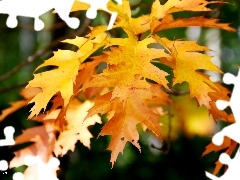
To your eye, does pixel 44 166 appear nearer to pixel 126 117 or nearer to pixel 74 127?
pixel 74 127

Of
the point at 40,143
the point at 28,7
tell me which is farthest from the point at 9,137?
the point at 28,7

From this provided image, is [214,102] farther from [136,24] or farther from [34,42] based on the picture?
[34,42]

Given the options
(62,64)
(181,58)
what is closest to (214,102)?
(181,58)

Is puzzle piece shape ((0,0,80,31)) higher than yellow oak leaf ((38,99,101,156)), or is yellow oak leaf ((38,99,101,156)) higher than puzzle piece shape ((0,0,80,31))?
puzzle piece shape ((0,0,80,31))

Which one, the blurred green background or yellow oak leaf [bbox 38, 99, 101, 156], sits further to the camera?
the blurred green background

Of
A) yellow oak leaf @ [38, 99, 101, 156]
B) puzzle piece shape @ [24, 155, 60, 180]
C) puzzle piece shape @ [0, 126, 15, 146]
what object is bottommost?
puzzle piece shape @ [24, 155, 60, 180]

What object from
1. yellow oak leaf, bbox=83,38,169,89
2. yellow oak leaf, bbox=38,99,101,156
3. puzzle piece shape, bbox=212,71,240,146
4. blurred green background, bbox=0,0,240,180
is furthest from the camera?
blurred green background, bbox=0,0,240,180

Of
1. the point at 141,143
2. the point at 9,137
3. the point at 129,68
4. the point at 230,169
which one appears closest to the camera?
the point at 129,68

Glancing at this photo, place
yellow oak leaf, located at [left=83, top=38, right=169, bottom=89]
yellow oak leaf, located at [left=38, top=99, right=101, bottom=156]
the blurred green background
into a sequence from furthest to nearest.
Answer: the blurred green background < yellow oak leaf, located at [left=38, top=99, right=101, bottom=156] < yellow oak leaf, located at [left=83, top=38, right=169, bottom=89]

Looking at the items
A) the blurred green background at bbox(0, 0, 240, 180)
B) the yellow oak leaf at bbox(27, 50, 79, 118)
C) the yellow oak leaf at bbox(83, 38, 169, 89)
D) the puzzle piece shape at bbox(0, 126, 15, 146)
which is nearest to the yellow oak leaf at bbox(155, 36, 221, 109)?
Result: the yellow oak leaf at bbox(83, 38, 169, 89)

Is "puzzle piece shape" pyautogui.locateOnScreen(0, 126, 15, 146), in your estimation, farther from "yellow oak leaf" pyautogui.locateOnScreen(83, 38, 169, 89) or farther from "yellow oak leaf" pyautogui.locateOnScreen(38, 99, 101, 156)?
"yellow oak leaf" pyautogui.locateOnScreen(83, 38, 169, 89)

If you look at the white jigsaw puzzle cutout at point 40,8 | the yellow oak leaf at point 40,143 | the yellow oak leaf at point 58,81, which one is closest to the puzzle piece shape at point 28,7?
the white jigsaw puzzle cutout at point 40,8
